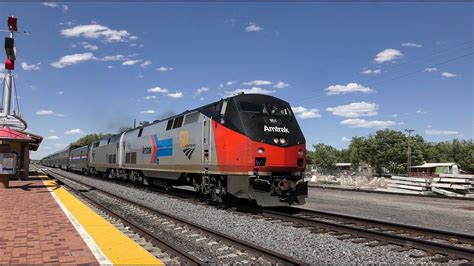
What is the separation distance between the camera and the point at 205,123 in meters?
14.0

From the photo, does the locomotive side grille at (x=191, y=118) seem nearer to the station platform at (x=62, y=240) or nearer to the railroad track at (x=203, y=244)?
the railroad track at (x=203, y=244)

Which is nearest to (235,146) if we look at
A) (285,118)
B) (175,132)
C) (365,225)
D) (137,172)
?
(285,118)

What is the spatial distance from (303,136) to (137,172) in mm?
13662

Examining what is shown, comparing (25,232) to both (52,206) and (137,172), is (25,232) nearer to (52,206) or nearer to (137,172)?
(52,206)

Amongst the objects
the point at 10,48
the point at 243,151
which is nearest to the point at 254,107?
the point at 243,151

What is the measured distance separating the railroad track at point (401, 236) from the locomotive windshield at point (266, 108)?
3.32 m

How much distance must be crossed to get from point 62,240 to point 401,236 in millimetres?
6845

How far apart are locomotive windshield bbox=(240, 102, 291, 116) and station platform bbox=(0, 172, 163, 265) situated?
541 centimetres

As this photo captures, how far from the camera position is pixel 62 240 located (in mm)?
7816

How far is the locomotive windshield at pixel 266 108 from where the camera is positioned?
1262 centimetres

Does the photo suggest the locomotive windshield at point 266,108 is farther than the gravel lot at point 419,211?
Yes

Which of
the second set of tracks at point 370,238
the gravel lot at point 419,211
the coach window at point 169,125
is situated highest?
the coach window at point 169,125

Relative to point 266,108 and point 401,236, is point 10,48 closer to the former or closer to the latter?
point 266,108

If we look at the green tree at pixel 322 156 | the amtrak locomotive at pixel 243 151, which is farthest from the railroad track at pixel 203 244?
the green tree at pixel 322 156
